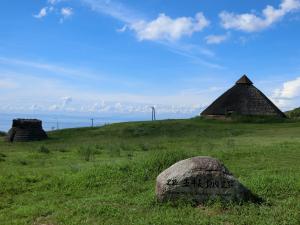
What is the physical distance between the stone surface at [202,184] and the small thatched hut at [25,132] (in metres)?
26.6

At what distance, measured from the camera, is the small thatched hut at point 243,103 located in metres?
45.6

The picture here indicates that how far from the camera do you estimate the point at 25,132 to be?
1388 inches

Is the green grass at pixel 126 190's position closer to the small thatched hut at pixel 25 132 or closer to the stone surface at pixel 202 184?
the stone surface at pixel 202 184

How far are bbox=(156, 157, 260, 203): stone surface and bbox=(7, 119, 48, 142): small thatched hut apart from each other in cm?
2662

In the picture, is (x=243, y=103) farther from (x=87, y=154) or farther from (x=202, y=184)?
(x=202, y=184)

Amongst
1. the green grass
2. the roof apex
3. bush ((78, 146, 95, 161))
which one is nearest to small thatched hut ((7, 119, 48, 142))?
bush ((78, 146, 95, 161))

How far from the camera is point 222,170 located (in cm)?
973

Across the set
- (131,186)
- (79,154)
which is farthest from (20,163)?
(131,186)

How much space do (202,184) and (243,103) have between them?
122 feet

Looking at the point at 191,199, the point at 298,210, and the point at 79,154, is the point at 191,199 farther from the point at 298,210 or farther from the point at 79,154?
the point at 79,154

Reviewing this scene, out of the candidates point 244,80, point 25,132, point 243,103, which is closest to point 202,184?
point 25,132

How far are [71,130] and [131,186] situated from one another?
28.8 metres

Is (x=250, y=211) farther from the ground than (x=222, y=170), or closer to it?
closer to it

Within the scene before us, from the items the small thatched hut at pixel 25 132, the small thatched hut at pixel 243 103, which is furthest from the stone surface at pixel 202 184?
the small thatched hut at pixel 243 103
